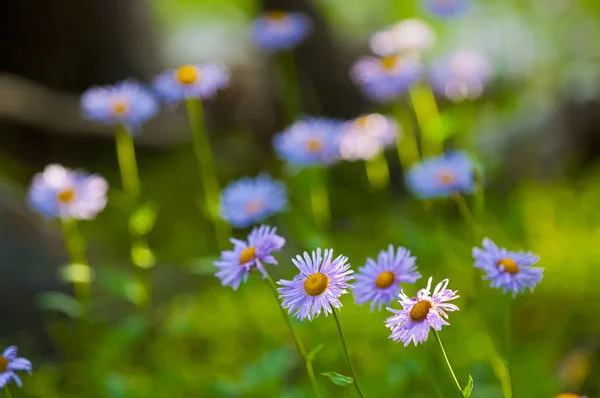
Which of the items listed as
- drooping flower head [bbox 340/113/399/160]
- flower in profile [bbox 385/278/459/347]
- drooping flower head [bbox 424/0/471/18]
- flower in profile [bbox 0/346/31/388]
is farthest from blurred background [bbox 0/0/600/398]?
flower in profile [bbox 0/346/31/388]

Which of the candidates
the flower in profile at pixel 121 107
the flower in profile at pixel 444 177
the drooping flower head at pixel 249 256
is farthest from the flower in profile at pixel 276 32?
the drooping flower head at pixel 249 256

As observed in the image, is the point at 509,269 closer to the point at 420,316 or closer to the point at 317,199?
the point at 420,316

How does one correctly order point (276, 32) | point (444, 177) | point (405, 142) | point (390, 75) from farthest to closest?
point (405, 142), point (276, 32), point (390, 75), point (444, 177)

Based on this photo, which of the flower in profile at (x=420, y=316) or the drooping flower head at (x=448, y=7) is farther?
the drooping flower head at (x=448, y=7)

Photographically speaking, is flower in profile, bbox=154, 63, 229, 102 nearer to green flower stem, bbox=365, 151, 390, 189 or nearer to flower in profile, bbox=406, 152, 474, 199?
flower in profile, bbox=406, 152, 474, 199

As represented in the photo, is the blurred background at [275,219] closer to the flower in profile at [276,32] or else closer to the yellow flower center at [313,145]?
the yellow flower center at [313,145]

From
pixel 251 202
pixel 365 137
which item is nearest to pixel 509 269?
pixel 251 202
